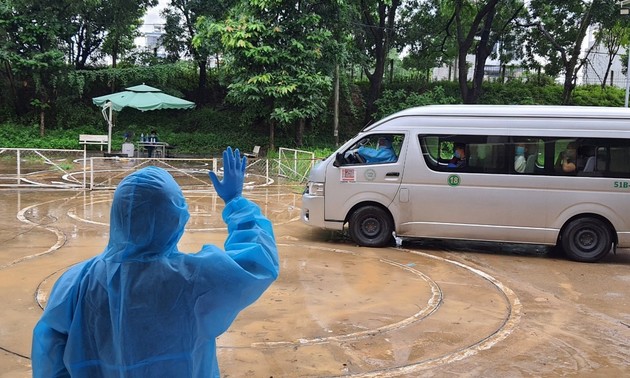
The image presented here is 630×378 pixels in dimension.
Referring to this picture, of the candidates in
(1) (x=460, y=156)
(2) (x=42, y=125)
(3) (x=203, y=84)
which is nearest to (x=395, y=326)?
(1) (x=460, y=156)

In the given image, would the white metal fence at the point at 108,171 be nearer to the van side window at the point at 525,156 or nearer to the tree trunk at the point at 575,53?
the van side window at the point at 525,156

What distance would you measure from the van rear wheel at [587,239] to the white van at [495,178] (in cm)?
2

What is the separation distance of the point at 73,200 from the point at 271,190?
5161mm

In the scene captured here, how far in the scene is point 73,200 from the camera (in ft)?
44.3

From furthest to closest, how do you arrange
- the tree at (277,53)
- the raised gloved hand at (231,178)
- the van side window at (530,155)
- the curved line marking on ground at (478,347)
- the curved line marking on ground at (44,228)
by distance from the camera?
the tree at (277,53)
the van side window at (530,155)
the curved line marking on ground at (44,228)
the curved line marking on ground at (478,347)
the raised gloved hand at (231,178)

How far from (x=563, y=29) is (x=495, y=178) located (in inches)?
861

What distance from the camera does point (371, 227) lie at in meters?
9.68

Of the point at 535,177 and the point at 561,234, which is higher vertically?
the point at 535,177

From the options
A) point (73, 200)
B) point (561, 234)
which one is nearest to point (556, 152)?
point (561, 234)

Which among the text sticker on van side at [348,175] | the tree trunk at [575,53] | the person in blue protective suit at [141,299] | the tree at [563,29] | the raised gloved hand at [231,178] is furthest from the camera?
the tree at [563,29]

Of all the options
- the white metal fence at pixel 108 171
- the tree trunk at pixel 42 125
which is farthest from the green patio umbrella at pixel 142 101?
the tree trunk at pixel 42 125

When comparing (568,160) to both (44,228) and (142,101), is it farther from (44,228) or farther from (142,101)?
(142,101)

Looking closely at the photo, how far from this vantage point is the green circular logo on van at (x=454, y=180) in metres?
9.23

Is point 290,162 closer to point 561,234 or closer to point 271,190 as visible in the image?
point 271,190
